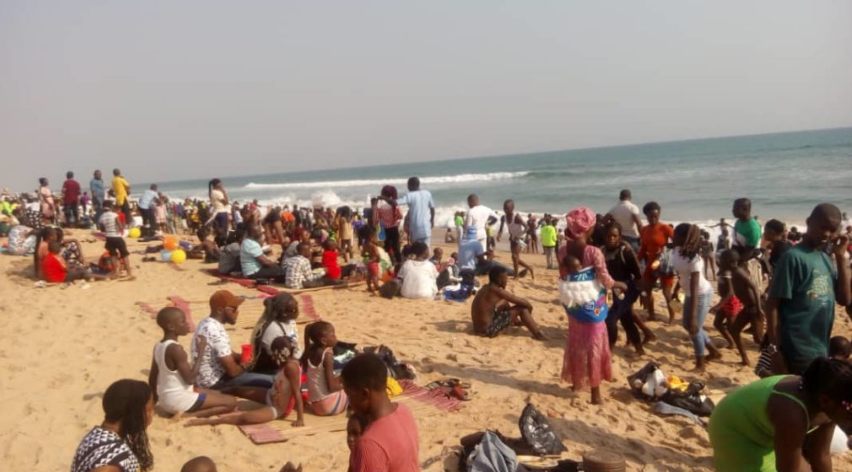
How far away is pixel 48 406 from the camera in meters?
5.27

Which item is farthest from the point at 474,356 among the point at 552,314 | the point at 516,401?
the point at 552,314

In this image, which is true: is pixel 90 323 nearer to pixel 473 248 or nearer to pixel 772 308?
pixel 473 248

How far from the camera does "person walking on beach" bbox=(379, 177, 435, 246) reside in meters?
10.2

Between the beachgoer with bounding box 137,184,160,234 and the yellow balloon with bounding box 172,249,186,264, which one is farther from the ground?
the beachgoer with bounding box 137,184,160,234

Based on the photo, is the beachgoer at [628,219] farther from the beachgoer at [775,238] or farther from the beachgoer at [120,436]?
the beachgoer at [120,436]

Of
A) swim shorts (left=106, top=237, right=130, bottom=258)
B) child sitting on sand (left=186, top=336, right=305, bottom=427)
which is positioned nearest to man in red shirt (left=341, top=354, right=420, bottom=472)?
child sitting on sand (left=186, top=336, right=305, bottom=427)

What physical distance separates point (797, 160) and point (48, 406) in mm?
50357

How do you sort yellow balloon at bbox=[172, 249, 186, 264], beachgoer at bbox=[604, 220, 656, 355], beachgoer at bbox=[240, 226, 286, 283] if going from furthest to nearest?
yellow balloon at bbox=[172, 249, 186, 264]
beachgoer at bbox=[240, 226, 286, 283]
beachgoer at bbox=[604, 220, 656, 355]

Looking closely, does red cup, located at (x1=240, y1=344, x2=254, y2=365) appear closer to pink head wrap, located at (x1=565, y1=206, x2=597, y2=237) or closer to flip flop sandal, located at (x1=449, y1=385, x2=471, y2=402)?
flip flop sandal, located at (x1=449, y1=385, x2=471, y2=402)

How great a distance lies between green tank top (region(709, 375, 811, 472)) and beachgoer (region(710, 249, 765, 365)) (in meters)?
3.42

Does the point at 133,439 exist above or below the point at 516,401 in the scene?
above

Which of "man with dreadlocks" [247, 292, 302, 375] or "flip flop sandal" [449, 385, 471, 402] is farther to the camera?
"flip flop sandal" [449, 385, 471, 402]

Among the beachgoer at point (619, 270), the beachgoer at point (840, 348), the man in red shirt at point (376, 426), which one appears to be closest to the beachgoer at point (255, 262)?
the beachgoer at point (619, 270)

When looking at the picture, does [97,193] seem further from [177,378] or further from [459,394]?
[459,394]
